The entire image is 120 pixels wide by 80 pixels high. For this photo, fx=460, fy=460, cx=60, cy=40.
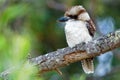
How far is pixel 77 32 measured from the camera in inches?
85.9

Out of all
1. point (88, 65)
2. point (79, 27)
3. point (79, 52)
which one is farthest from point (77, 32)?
point (79, 52)

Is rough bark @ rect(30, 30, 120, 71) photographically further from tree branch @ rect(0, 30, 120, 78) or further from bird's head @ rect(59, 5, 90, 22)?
bird's head @ rect(59, 5, 90, 22)

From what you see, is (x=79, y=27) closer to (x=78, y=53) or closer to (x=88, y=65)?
(x=88, y=65)

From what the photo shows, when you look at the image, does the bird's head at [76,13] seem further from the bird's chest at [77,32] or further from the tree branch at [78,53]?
the tree branch at [78,53]

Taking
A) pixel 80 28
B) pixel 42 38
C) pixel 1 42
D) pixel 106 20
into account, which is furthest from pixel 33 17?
pixel 1 42

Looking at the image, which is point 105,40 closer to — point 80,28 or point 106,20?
point 80,28

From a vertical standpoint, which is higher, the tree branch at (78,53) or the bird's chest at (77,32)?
the bird's chest at (77,32)

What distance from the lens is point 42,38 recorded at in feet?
14.3

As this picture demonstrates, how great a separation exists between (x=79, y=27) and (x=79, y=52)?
376 mm

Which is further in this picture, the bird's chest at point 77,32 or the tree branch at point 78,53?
the bird's chest at point 77,32

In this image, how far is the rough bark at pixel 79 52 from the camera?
68.5 inches

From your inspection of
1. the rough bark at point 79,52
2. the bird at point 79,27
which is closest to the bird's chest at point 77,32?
the bird at point 79,27

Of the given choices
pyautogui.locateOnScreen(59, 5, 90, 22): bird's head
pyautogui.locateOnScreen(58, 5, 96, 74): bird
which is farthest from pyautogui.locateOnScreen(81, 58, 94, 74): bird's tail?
pyautogui.locateOnScreen(59, 5, 90, 22): bird's head

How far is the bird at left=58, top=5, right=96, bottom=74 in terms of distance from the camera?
211 centimetres
